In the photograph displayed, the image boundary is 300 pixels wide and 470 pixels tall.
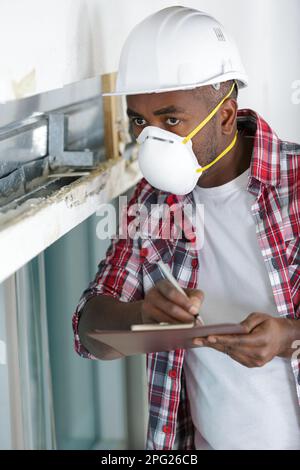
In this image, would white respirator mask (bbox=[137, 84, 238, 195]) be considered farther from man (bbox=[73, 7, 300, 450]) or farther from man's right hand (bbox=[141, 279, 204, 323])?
man's right hand (bbox=[141, 279, 204, 323])

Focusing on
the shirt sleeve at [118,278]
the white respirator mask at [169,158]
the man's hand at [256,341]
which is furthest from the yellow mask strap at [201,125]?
the man's hand at [256,341]

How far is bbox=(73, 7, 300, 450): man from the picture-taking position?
4.81 ft

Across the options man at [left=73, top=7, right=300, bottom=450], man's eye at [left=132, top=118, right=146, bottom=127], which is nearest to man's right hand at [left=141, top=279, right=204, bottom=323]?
man at [left=73, top=7, right=300, bottom=450]

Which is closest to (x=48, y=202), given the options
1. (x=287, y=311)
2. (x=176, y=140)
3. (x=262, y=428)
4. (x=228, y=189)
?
(x=176, y=140)

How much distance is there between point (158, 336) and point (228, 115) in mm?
529

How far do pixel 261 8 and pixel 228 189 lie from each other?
2.95ft

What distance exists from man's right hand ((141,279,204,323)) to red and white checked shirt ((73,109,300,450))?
0.82 feet

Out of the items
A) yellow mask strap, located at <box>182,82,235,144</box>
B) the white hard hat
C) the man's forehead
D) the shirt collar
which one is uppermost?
the white hard hat

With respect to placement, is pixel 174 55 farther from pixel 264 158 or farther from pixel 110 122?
pixel 110 122

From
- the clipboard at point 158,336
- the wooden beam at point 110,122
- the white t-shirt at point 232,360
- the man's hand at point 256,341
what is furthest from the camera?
the wooden beam at point 110,122

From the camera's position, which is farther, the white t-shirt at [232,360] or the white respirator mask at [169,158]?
the white t-shirt at [232,360]

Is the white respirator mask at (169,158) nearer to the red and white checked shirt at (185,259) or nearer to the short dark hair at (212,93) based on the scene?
the short dark hair at (212,93)

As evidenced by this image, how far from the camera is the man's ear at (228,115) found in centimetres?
154

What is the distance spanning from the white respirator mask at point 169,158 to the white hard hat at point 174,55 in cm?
8
